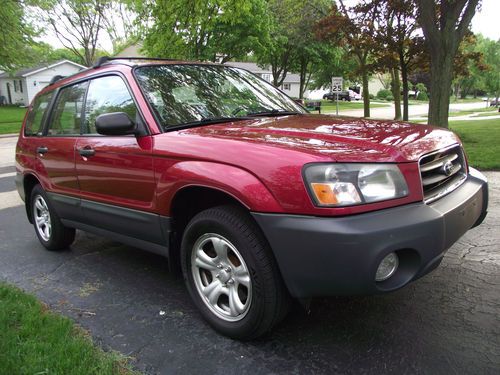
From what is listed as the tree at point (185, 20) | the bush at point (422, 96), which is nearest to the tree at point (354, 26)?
the tree at point (185, 20)

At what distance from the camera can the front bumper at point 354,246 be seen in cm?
227

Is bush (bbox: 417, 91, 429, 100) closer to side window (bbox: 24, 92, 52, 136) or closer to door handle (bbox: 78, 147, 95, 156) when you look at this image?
side window (bbox: 24, 92, 52, 136)

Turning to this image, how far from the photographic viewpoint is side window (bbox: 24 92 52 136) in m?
4.77

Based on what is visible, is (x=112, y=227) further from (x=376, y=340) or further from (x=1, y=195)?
(x=1, y=195)

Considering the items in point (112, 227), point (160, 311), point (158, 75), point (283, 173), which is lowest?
point (160, 311)

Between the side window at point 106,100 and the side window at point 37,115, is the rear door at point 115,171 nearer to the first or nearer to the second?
the side window at point 106,100

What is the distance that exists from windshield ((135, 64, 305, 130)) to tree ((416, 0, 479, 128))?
24.7 feet

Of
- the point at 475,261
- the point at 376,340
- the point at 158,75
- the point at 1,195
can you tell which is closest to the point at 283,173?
the point at 376,340

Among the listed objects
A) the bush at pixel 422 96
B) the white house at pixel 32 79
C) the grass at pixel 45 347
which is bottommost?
the grass at pixel 45 347

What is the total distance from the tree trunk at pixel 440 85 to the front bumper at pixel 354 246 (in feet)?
29.9

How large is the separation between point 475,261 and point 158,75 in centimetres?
310

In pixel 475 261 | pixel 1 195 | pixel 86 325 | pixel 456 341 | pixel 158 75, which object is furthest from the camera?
pixel 1 195

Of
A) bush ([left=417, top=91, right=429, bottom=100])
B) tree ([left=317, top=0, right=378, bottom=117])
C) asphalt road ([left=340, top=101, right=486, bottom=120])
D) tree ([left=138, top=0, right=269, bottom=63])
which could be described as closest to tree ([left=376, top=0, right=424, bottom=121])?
tree ([left=317, top=0, right=378, bottom=117])

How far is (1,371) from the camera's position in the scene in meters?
2.50
